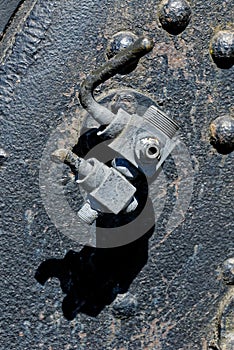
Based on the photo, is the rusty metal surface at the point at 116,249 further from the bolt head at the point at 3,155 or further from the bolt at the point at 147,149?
the bolt at the point at 147,149

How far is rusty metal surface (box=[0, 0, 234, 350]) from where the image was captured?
1.38 metres

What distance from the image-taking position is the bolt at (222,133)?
1430 millimetres

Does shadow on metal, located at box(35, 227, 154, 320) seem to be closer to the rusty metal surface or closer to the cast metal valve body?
the rusty metal surface

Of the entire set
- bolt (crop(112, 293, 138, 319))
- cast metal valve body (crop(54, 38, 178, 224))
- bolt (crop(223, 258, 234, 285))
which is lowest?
bolt (crop(112, 293, 138, 319))

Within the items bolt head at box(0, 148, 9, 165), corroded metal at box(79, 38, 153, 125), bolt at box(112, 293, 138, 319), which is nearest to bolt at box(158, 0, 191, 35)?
corroded metal at box(79, 38, 153, 125)

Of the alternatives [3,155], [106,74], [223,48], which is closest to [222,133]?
[223,48]

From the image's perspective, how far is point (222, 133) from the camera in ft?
4.69

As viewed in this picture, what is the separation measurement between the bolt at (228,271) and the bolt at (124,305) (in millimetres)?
151

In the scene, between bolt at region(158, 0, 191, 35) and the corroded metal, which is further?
bolt at region(158, 0, 191, 35)

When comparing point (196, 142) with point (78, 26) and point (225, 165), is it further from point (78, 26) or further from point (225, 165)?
point (78, 26)

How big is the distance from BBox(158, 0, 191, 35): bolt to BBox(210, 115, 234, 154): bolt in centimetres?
16

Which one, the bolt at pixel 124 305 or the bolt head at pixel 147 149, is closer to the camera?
the bolt head at pixel 147 149

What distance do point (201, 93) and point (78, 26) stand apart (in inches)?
8.6

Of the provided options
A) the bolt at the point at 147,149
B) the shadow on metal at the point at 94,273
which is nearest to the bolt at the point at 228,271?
the shadow on metal at the point at 94,273
